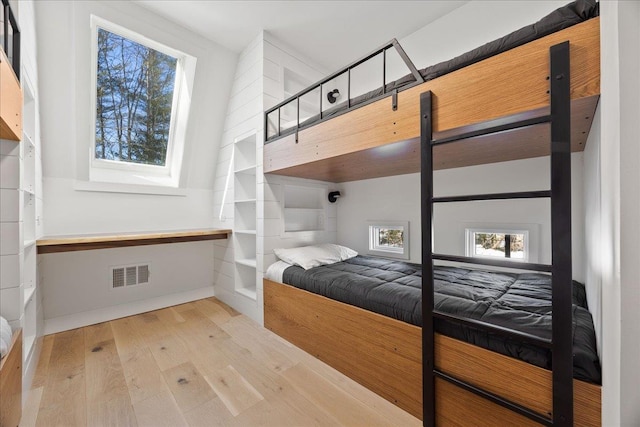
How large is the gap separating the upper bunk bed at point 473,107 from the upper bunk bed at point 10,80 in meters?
1.56

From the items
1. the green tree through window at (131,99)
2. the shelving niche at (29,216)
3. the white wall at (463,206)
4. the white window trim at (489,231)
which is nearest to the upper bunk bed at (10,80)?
the shelving niche at (29,216)

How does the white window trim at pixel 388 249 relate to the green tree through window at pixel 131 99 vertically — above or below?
below

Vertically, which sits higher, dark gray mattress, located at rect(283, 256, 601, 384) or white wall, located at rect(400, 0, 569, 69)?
white wall, located at rect(400, 0, 569, 69)

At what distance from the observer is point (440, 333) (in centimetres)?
128

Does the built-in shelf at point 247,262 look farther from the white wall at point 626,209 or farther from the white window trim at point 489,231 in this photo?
the white wall at point 626,209

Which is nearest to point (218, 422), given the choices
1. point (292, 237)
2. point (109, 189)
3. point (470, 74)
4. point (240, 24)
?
point (292, 237)

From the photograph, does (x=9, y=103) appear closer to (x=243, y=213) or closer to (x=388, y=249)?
(x=243, y=213)

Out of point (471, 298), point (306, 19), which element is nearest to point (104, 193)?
point (306, 19)

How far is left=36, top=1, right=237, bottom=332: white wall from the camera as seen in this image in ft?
7.16

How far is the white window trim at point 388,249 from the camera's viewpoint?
2.72 meters

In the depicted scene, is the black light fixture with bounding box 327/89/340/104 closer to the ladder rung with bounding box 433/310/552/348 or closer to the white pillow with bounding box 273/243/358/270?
the white pillow with bounding box 273/243/358/270

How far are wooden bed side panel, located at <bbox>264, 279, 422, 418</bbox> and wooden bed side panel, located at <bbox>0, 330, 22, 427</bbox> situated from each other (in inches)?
60.4

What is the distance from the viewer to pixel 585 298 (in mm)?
1492

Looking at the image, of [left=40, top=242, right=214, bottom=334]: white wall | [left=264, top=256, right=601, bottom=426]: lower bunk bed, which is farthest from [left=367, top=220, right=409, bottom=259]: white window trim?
[left=40, top=242, right=214, bottom=334]: white wall
